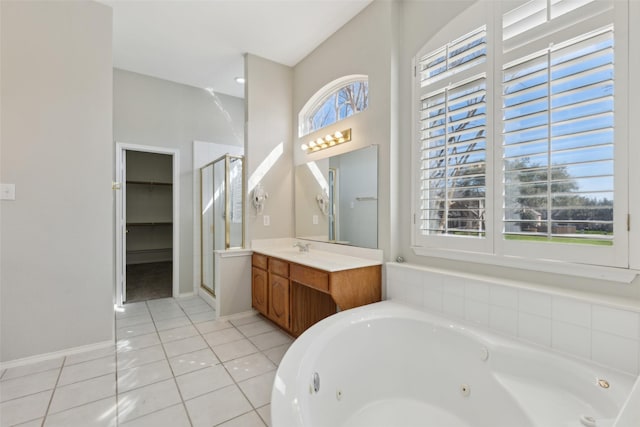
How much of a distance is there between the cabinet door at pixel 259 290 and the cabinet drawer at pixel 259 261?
49mm

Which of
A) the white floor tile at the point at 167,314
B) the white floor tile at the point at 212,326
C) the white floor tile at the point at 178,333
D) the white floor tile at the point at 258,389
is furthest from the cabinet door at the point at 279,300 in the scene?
the white floor tile at the point at 167,314

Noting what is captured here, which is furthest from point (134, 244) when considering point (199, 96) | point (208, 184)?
point (199, 96)

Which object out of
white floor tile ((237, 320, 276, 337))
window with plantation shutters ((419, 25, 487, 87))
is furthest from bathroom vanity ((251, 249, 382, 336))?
window with plantation shutters ((419, 25, 487, 87))

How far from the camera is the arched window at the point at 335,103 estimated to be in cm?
283

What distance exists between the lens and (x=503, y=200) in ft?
5.83

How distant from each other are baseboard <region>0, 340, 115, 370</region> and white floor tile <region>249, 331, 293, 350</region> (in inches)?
→ 50.2

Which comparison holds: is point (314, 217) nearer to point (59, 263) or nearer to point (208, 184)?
point (208, 184)

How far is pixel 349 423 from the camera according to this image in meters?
1.56

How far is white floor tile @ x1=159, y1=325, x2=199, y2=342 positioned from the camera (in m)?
2.75

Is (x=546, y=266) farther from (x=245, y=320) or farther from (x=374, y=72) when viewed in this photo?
(x=245, y=320)

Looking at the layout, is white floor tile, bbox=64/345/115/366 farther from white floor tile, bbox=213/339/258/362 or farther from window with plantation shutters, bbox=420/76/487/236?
window with plantation shutters, bbox=420/76/487/236

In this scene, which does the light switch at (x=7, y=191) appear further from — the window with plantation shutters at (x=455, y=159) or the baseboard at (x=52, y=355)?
the window with plantation shutters at (x=455, y=159)

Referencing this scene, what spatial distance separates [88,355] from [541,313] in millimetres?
3287

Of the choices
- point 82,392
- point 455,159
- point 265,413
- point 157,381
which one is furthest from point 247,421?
point 455,159
